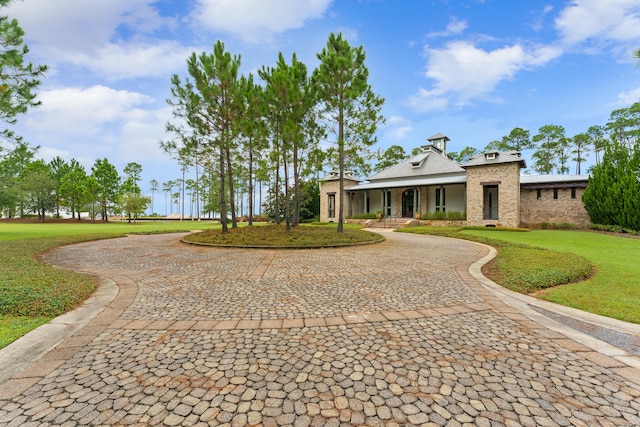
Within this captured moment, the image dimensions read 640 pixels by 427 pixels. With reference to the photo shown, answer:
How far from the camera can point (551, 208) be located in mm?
20078

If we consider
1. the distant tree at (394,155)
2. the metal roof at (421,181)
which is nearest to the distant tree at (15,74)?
the metal roof at (421,181)

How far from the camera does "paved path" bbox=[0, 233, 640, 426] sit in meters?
1.98

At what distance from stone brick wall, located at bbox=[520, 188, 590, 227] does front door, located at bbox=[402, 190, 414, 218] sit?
8.53 m

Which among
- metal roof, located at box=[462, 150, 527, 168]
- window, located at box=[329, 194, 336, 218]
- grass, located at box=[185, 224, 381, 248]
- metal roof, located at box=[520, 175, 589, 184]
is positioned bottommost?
grass, located at box=[185, 224, 381, 248]

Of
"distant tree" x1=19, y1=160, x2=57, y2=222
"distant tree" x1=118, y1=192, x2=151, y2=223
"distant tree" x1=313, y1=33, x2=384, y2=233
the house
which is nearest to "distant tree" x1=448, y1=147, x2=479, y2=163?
the house

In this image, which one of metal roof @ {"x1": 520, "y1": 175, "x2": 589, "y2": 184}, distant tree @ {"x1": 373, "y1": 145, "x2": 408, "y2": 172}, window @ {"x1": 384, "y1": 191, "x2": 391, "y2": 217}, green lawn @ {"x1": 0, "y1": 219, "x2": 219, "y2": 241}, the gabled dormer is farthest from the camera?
distant tree @ {"x1": 373, "y1": 145, "x2": 408, "y2": 172}


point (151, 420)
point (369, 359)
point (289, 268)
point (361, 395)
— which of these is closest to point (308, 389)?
point (361, 395)

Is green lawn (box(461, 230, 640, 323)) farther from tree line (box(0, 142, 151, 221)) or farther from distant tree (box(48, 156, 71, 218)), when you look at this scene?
distant tree (box(48, 156, 71, 218))

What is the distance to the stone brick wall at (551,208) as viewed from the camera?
1918 centimetres

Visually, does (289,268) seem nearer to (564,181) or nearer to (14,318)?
(14,318)

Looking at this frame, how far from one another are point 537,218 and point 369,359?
23789mm

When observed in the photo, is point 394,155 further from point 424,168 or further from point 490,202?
point 490,202

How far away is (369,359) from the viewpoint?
271 cm

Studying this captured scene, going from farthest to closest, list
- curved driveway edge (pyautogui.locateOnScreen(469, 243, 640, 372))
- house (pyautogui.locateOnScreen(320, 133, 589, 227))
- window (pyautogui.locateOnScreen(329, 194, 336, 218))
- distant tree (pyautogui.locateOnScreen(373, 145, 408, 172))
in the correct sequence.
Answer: distant tree (pyautogui.locateOnScreen(373, 145, 408, 172))
window (pyautogui.locateOnScreen(329, 194, 336, 218))
house (pyautogui.locateOnScreen(320, 133, 589, 227))
curved driveway edge (pyautogui.locateOnScreen(469, 243, 640, 372))
